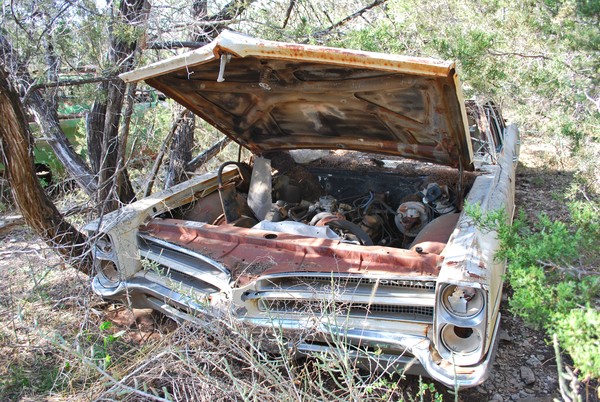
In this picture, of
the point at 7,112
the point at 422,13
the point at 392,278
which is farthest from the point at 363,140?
the point at 422,13

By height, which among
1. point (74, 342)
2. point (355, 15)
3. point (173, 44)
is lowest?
point (74, 342)

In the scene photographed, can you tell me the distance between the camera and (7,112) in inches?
131

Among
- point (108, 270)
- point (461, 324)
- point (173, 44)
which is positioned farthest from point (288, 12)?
point (461, 324)

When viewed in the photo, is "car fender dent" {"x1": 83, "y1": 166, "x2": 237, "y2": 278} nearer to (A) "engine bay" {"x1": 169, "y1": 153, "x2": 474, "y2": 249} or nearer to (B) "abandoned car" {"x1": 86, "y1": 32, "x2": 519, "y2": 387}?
(B) "abandoned car" {"x1": 86, "y1": 32, "x2": 519, "y2": 387}

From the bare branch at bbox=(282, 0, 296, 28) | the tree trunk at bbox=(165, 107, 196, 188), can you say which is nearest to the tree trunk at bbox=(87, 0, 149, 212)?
the tree trunk at bbox=(165, 107, 196, 188)

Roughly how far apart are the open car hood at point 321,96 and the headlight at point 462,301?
1.06 metres

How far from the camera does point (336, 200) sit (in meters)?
3.85

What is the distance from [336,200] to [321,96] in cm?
94

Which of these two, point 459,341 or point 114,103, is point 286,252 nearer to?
point 459,341

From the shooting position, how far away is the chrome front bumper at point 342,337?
7.20 feet

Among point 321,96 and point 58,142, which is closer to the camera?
point 321,96

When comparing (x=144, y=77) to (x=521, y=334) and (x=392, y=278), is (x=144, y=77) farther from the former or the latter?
(x=521, y=334)

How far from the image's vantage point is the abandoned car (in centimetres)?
239

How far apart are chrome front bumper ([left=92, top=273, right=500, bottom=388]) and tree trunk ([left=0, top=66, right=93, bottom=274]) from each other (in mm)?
638
